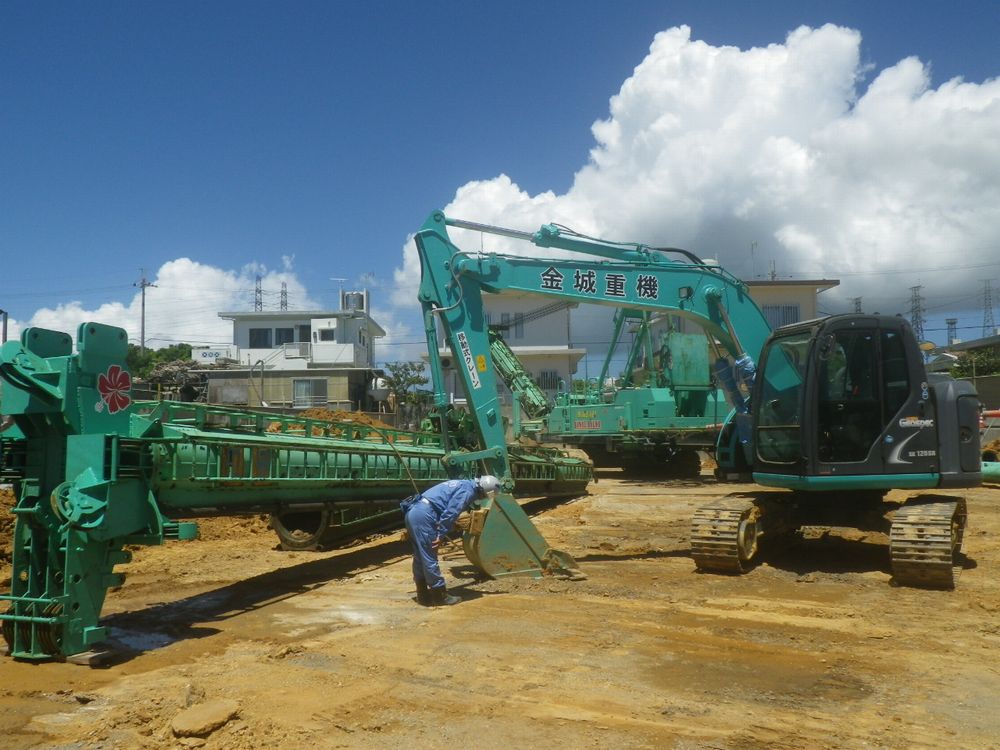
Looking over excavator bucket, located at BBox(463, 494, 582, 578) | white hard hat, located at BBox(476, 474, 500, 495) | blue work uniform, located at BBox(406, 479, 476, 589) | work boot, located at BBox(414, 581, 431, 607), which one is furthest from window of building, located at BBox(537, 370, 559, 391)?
work boot, located at BBox(414, 581, 431, 607)

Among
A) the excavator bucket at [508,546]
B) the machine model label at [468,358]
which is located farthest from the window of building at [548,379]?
the excavator bucket at [508,546]

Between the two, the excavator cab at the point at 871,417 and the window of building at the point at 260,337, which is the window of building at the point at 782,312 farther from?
the excavator cab at the point at 871,417

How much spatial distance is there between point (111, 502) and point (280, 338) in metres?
38.7

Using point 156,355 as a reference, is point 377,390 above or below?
below

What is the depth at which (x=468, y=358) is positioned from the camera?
918 centimetres

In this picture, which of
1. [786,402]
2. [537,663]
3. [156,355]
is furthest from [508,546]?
[156,355]

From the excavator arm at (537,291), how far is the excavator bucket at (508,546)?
4.36 feet

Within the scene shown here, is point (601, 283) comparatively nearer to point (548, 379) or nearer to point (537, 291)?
point (537, 291)

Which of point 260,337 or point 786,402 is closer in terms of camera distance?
point 786,402

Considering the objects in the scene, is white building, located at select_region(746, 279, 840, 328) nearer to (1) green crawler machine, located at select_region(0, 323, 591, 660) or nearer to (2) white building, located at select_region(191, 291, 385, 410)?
(2) white building, located at select_region(191, 291, 385, 410)

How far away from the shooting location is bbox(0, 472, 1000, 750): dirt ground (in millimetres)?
4113

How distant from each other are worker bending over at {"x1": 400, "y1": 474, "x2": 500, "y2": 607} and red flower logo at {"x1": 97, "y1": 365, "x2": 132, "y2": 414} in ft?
8.38

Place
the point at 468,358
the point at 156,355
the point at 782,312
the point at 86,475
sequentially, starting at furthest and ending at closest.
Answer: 1. the point at 156,355
2. the point at 782,312
3. the point at 468,358
4. the point at 86,475

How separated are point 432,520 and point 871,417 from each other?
4378mm
